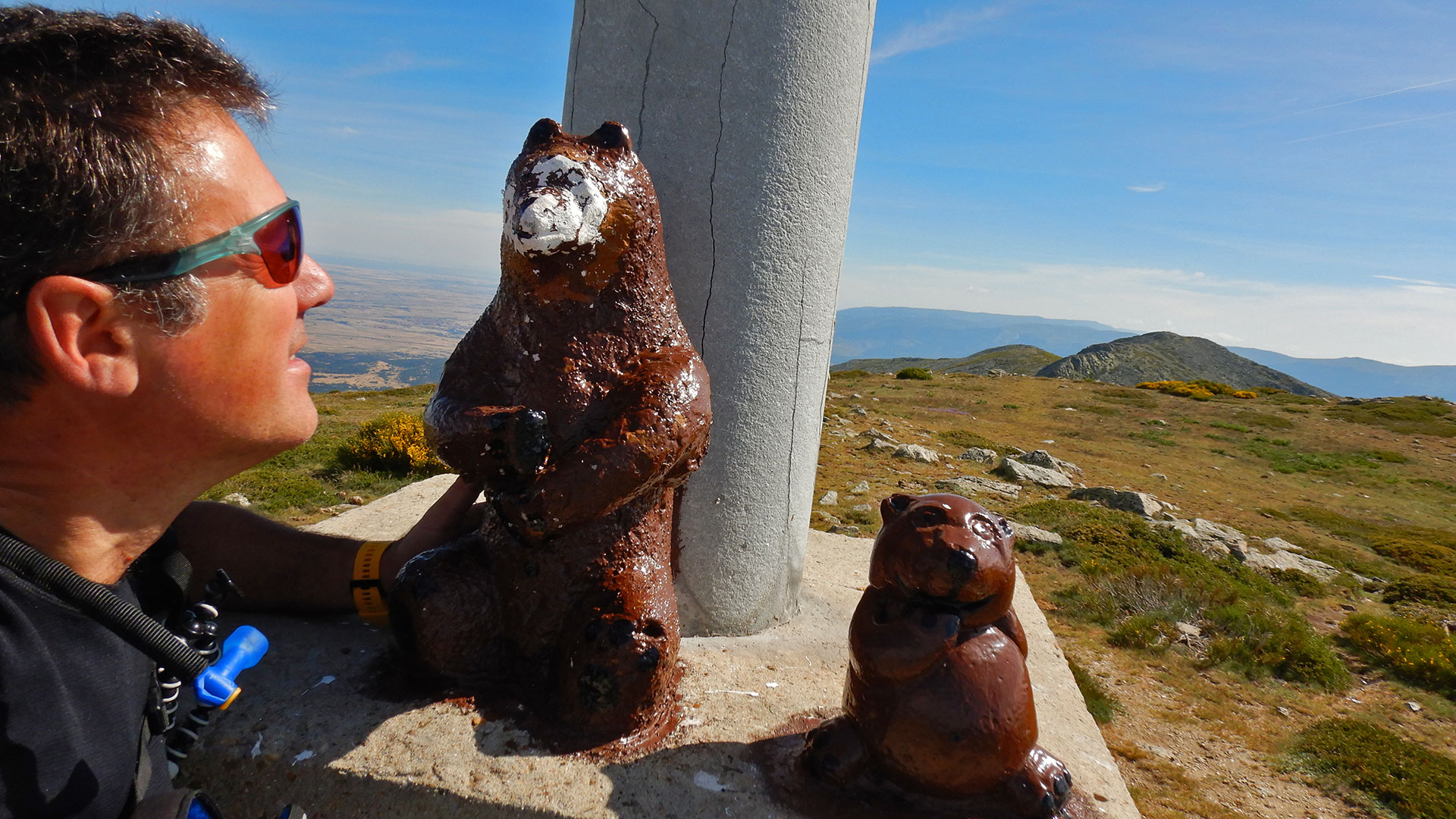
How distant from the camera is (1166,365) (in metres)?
40.2

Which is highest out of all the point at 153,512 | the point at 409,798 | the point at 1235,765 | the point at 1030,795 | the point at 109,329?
the point at 109,329

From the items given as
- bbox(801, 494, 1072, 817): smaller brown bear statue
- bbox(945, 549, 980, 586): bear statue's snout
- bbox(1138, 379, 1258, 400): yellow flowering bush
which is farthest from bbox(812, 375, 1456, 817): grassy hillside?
bbox(1138, 379, 1258, 400): yellow flowering bush

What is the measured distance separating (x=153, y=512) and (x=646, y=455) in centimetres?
105

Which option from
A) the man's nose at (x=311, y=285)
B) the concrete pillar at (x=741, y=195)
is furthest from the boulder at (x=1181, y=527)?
the man's nose at (x=311, y=285)

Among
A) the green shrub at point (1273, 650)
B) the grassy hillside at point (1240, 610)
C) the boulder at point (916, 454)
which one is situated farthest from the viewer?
the boulder at point (916, 454)

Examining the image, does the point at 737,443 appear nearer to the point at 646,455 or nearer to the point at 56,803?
the point at 646,455

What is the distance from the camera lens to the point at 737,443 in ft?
9.80

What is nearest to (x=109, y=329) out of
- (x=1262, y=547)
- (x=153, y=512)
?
(x=153, y=512)

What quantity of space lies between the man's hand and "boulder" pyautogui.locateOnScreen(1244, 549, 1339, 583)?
25.9 ft

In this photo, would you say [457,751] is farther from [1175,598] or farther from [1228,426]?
[1228,426]

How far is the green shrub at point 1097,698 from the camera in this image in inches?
171

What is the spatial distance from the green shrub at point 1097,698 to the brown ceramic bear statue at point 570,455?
10.2 feet

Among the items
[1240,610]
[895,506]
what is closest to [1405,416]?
[1240,610]

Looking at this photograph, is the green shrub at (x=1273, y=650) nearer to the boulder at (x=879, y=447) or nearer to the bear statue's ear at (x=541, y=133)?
the boulder at (x=879, y=447)
